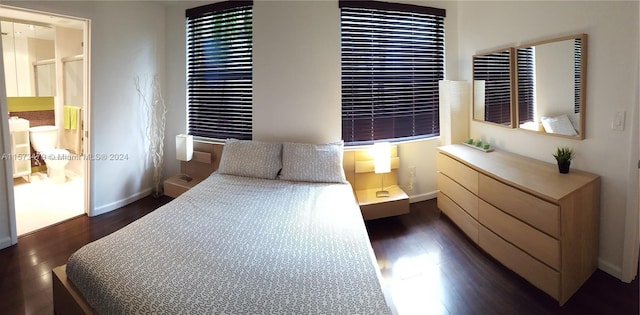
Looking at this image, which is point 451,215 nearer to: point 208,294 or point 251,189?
point 251,189

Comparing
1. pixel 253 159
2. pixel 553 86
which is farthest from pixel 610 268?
pixel 253 159

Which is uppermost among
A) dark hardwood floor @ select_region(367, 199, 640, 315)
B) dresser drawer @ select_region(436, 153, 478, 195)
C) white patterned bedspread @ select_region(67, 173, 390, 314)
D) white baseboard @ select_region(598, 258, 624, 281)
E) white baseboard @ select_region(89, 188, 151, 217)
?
dresser drawer @ select_region(436, 153, 478, 195)

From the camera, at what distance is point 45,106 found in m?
4.75

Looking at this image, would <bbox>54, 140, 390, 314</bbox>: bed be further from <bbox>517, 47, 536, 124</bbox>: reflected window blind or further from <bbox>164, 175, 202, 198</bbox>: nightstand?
<bbox>517, 47, 536, 124</bbox>: reflected window blind

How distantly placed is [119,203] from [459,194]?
3774mm

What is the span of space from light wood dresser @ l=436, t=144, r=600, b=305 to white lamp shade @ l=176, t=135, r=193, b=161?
9.84ft

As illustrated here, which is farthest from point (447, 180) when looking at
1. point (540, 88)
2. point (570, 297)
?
point (570, 297)

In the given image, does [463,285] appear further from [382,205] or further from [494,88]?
[494,88]

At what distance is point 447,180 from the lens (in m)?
3.19

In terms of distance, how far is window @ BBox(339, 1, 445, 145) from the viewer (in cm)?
339

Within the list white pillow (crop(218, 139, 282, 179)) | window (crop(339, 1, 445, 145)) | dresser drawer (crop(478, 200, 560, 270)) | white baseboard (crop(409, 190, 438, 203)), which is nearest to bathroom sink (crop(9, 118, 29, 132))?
white pillow (crop(218, 139, 282, 179))

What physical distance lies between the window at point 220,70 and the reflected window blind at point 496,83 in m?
2.55

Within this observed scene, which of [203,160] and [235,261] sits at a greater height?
[203,160]

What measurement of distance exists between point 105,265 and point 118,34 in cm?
292
